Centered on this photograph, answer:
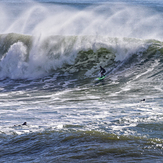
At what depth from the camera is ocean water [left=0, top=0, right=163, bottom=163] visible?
6271 millimetres

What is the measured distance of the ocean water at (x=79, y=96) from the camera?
6271 mm

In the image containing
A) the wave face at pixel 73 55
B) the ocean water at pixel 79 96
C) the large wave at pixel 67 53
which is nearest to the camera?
the ocean water at pixel 79 96

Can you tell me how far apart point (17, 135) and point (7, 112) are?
3.38m

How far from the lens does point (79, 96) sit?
13727mm

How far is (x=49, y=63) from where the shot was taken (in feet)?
69.3

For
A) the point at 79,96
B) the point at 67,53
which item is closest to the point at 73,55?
the point at 67,53

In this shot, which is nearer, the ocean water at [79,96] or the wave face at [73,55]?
the ocean water at [79,96]

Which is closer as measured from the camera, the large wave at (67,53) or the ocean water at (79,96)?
the ocean water at (79,96)

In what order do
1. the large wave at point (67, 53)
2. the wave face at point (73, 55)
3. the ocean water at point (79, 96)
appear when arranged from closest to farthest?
the ocean water at point (79, 96)
the wave face at point (73, 55)
the large wave at point (67, 53)

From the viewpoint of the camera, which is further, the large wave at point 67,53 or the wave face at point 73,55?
the large wave at point 67,53

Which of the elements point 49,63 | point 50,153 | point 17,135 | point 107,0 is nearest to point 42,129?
point 17,135

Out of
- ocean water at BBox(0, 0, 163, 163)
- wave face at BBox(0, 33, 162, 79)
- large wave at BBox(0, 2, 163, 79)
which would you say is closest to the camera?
ocean water at BBox(0, 0, 163, 163)

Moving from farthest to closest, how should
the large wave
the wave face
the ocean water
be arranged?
the large wave
the wave face
the ocean water

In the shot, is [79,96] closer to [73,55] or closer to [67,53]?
[73,55]
